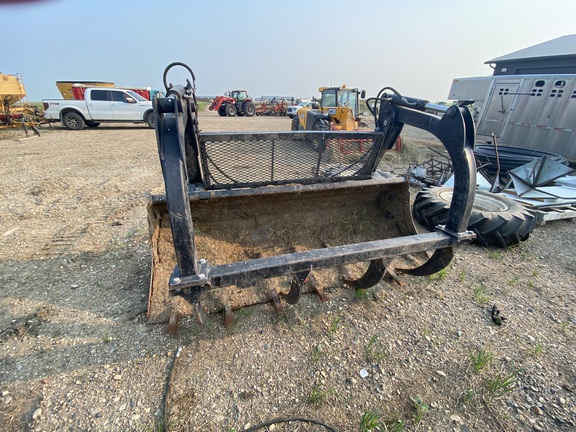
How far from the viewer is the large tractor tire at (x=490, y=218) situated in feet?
10.5

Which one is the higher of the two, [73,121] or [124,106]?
[124,106]

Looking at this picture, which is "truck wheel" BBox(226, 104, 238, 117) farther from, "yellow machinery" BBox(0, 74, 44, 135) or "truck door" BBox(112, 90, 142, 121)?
"yellow machinery" BBox(0, 74, 44, 135)

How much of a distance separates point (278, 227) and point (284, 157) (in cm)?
75

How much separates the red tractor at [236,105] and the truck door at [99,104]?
1230cm

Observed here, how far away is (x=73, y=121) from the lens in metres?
12.2

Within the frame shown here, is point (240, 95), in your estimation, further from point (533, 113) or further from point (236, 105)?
point (533, 113)

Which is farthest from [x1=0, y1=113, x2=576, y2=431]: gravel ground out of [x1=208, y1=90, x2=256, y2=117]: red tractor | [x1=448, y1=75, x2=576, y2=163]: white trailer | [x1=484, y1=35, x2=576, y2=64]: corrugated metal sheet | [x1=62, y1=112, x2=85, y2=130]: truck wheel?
[x1=484, y1=35, x2=576, y2=64]: corrugated metal sheet

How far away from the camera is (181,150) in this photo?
4.95 ft

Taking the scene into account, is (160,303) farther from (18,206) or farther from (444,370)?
(18,206)

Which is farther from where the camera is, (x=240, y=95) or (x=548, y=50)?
(x=240, y=95)

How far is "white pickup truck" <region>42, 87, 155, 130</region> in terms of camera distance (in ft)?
38.6

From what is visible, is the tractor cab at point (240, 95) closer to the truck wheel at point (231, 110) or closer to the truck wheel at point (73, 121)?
the truck wheel at point (231, 110)

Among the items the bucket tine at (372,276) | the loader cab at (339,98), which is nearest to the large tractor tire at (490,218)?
the bucket tine at (372,276)

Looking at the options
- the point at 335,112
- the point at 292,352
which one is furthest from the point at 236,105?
the point at 292,352
